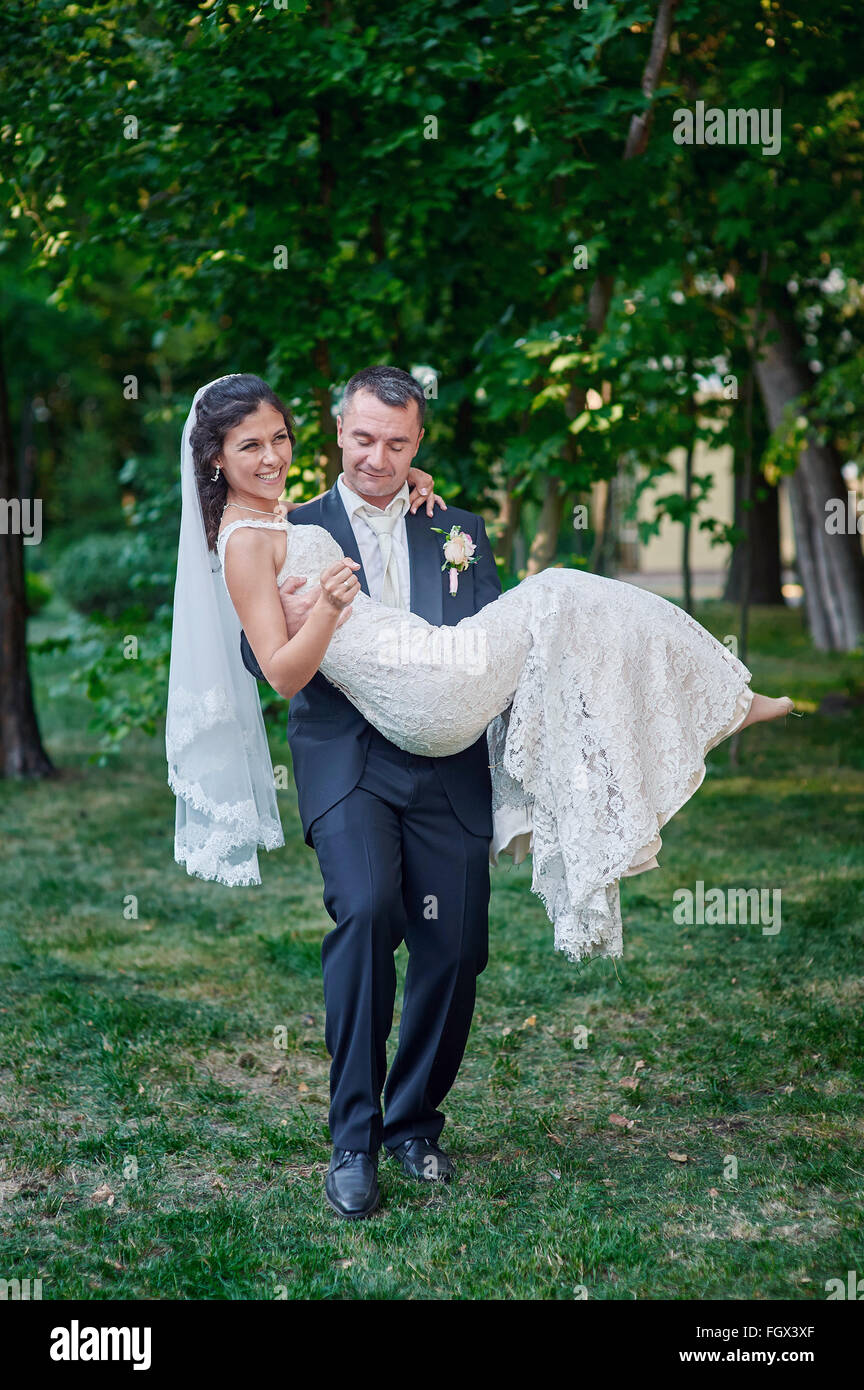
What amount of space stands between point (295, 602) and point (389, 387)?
0.66 m

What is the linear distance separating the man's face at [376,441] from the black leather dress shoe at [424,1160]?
1.95m

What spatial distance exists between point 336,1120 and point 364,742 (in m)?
1.07

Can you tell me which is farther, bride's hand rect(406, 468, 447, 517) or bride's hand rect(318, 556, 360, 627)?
bride's hand rect(406, 468, 447, 517)

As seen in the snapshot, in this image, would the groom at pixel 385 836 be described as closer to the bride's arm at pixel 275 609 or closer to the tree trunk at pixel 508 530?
the bride's arm at pixel 275 609

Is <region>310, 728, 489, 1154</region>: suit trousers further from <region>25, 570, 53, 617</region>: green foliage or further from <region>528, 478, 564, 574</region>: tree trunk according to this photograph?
<region>25, 570, 53, 617</region>: green foliage

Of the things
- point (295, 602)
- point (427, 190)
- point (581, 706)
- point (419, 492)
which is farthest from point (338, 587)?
point (427, 190)

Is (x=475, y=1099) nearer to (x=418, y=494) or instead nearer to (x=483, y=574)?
(x=483, y=574)

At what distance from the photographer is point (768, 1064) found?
15.8ft

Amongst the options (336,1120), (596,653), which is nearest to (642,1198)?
(336,1120)

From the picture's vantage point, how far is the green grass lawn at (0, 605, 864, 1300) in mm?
3455

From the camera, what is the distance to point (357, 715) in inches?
145

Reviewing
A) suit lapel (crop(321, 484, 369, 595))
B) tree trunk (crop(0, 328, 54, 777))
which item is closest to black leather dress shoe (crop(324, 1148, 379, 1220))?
suit lapel (crop(321, 484, 369, 595))

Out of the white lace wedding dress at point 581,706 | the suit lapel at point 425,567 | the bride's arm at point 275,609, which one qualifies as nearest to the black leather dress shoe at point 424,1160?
the white lace wedding dress at point 581,706

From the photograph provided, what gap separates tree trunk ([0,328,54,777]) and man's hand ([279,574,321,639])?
23.1ft
